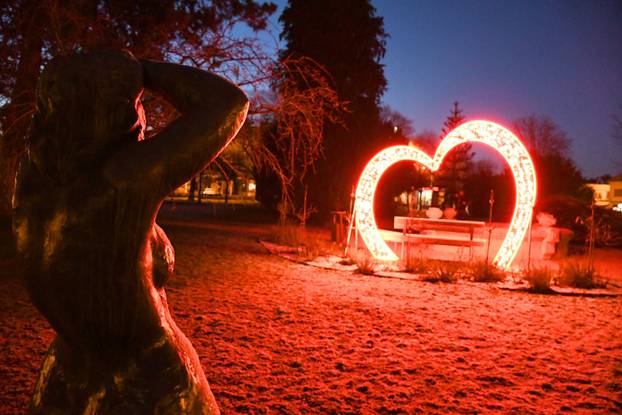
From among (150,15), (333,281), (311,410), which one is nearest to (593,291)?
(333,281)

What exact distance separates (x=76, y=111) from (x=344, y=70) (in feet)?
85.4

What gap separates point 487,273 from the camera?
9.95m

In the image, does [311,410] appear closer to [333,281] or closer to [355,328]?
[355,328]

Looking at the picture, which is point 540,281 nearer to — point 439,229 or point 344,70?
point 439,229

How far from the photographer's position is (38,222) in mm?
1367

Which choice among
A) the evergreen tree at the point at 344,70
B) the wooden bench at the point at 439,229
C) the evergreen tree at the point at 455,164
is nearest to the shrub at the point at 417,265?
the wooden bench at the point at 439,229

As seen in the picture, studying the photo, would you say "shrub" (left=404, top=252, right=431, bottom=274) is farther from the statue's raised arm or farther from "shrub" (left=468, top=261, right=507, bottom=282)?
the statue's raised arm

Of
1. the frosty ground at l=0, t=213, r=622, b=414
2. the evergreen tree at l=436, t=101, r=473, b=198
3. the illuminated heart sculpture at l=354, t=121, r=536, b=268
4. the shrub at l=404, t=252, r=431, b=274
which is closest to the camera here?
the frosty ground at l=0, t=213, r=622, b=414

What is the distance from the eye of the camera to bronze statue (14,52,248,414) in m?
1.34

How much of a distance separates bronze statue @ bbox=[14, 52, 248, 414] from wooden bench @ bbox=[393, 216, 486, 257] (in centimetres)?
1183

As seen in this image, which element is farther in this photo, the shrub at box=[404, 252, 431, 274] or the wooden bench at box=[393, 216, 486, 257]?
the wooden bench at box=[393, 216, 486, 257]

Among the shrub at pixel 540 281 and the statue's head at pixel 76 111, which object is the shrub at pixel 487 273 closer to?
the shrub at pixel 540 281

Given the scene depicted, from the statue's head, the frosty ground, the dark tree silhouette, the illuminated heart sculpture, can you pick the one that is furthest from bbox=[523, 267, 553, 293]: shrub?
the statue's head

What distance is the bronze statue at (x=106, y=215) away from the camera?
1.34 metres
